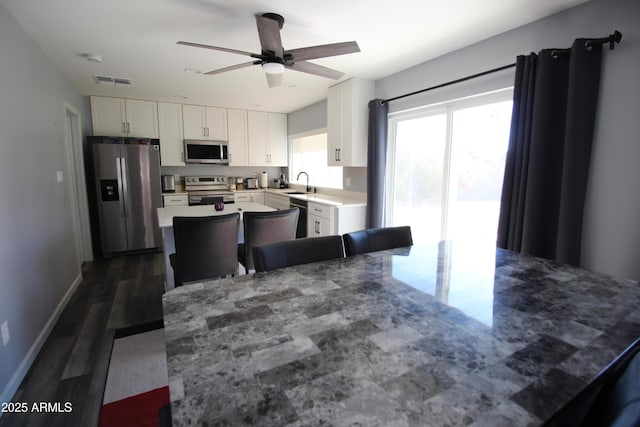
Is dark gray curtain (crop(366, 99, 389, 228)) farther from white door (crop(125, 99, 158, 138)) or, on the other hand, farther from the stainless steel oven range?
white door (crop(125, 99, 158, 138))

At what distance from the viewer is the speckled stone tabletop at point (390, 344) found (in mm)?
608

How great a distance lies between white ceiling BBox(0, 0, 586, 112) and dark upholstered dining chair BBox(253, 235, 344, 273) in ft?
5.24

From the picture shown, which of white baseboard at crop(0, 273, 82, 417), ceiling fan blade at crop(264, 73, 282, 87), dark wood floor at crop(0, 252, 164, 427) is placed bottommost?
dark wood floor at crop(0, 252, 164, 427)

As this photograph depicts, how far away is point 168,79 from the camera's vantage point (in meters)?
3.79

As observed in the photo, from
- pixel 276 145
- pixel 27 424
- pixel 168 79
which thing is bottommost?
pixel 27 424

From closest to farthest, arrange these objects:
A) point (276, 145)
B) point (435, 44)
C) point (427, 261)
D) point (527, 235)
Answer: point (427, 261)
point (527, 235)
point (435, 44)
point (276, 145)

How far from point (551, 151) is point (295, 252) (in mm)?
1926

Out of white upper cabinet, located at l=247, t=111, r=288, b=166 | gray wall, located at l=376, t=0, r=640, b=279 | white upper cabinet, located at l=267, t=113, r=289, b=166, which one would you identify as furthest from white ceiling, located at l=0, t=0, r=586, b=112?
white upper cabinet, located at l=267, t=113, r=289, b=166

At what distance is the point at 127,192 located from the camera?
182 inches

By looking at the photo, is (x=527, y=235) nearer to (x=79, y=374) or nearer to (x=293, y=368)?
(x=293, y=368)

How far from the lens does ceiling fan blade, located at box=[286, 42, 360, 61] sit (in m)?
2.02

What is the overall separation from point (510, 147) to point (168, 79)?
148 inches

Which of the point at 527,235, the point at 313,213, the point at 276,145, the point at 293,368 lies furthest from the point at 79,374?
the point at 276,145

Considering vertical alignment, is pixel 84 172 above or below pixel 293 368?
above
